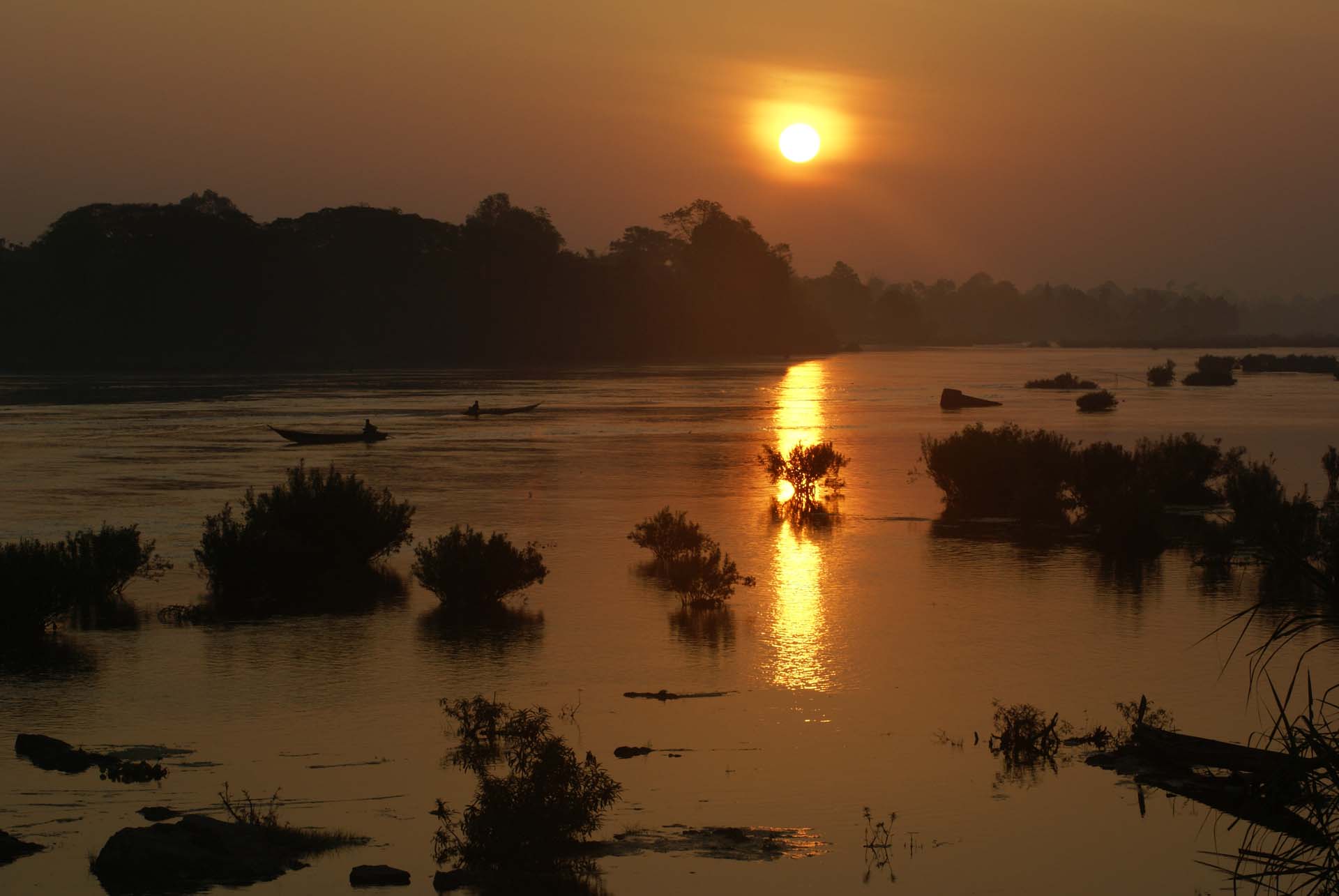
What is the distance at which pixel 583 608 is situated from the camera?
19.8 meters

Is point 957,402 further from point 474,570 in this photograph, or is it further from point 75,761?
point 75,761

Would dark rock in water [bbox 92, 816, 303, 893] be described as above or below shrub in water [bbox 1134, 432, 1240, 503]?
below

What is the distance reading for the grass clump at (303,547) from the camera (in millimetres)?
20844

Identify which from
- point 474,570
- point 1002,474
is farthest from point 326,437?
point 474,570

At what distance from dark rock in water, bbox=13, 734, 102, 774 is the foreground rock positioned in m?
2.18

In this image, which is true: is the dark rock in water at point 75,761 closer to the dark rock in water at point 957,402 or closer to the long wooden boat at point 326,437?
the long wooden boat at point 326,437

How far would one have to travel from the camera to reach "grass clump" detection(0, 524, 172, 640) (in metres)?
17.9

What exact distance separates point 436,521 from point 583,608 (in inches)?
352

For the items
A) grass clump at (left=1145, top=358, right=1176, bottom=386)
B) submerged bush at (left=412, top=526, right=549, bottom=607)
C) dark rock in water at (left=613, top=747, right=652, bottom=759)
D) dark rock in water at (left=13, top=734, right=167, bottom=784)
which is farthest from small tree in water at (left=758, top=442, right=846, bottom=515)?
grass clump at (left=1145, top=358, right=1176, bottom=386)

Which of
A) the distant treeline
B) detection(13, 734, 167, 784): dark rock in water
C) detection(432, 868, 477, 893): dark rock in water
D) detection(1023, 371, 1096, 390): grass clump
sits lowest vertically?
detection(432, 868, 477, 893): dark rock in water

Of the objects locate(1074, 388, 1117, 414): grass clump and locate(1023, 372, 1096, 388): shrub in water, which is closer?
locate(1074, 388, 1117, 414): grass clump

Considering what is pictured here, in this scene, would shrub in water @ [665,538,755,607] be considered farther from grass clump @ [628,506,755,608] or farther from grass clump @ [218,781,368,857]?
grass clump @ [218,781,368,857]

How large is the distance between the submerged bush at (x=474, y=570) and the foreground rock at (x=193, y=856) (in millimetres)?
9454

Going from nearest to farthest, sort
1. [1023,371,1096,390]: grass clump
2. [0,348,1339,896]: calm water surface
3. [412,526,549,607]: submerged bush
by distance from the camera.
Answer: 1. [0,348,1339,896]: calm water surface
2. [412,526,549,607]: submerged bush
3. [1023,371,1096,390]: grass clump
